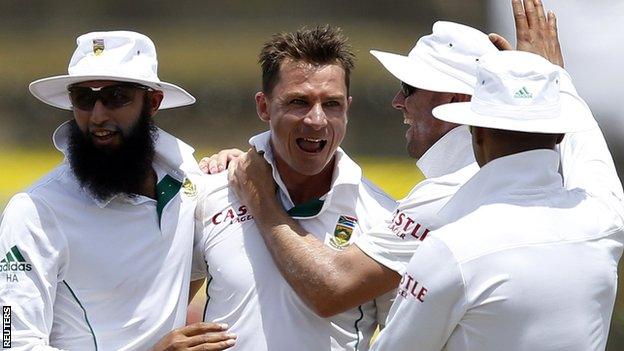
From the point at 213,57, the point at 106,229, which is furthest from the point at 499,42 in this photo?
the point at 213,57

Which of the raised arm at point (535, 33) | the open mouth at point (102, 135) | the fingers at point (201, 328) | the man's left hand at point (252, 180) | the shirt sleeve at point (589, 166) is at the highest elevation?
the raised arm at point (535, 33)

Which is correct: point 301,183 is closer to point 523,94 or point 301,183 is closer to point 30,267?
point 30,267

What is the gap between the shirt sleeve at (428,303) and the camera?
114 inches

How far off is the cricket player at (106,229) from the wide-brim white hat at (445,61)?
79 centimetres

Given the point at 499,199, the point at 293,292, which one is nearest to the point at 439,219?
the point at 499,199

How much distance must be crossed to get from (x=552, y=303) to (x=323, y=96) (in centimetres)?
123

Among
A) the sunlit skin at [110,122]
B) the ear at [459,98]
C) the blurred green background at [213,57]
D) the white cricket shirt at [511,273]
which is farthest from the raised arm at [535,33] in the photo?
the blurred green background at [213,57]

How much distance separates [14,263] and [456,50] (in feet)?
4.81

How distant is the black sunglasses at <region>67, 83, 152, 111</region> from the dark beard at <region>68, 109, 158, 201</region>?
0.26ft

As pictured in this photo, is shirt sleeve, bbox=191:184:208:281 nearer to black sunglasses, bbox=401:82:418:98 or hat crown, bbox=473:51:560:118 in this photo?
black sunglasses, bbox=401:82:418:98

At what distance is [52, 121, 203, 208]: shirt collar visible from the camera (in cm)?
394

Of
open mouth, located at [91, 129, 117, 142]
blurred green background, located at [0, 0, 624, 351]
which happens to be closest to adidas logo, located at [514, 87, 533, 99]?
open mouth, located at [91, 129, 117, 142]

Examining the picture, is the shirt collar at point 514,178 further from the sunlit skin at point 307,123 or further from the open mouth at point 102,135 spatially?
the open mouth at point 102,135

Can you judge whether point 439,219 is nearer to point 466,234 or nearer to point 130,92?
point 466,234
